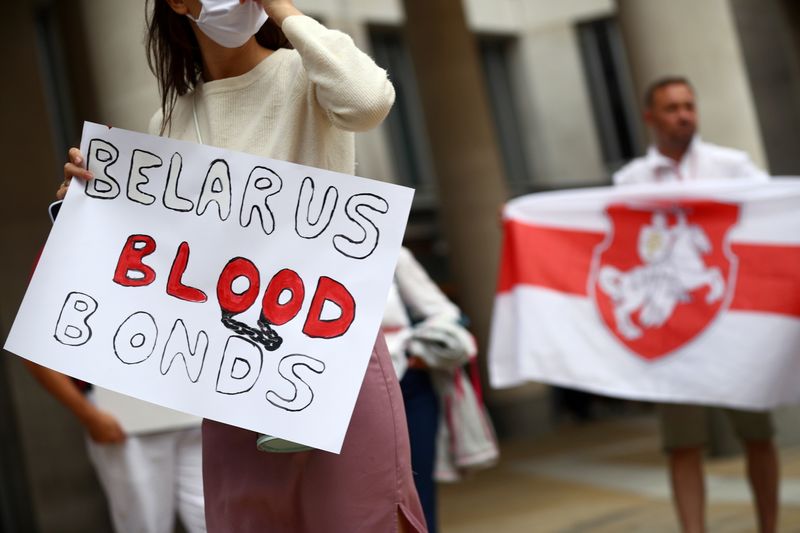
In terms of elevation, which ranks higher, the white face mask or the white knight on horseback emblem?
the white face mask

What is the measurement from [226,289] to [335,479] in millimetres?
431

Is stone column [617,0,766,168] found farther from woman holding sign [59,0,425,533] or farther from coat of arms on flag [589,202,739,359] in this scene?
woman holding sign [59,0,425,533]

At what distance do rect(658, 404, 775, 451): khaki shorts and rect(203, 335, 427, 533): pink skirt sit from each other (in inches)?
116

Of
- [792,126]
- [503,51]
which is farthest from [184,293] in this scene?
[503,51]

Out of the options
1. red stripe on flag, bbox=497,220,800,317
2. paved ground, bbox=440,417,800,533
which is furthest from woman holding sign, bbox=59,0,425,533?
paved ground, bbox=440,417,800,533

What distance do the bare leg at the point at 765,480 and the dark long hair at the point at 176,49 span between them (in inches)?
132

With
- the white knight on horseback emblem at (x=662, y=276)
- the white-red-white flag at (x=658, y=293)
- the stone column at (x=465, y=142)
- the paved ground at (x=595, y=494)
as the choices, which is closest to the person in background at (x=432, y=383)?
the white-red-white flag at (x=658, y=293)

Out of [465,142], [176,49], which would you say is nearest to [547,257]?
[176,49]

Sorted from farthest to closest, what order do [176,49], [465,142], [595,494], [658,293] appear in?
1. [465,142]
2. [595,494]
3. [658,293]
4. [176,49]

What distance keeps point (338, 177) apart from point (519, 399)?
459 inches

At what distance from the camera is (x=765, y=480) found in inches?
190

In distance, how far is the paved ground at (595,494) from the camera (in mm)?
6281

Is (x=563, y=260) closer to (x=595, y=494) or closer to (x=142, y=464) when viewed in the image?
(x=142, y=464)

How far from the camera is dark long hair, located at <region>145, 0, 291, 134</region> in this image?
235 cm
